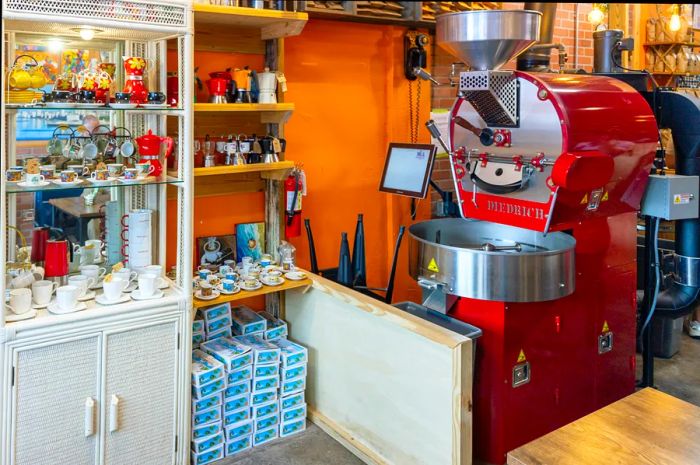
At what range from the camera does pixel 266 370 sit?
308 centimetres

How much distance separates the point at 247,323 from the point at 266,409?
1.43 feet

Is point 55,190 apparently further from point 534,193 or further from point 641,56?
point 641,56

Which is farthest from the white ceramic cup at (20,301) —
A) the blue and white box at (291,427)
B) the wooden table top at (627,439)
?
the wooden table top at (627,439)

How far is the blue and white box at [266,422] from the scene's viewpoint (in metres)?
3.08

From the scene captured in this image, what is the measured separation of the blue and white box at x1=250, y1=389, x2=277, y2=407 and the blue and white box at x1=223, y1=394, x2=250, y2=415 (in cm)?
2

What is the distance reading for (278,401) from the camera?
3135mm

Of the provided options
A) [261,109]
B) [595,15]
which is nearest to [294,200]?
[261,109]

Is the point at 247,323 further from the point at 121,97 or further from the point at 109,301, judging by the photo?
the point at 121,97

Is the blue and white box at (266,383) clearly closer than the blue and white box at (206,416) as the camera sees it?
No

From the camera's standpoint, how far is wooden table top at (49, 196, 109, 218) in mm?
2752

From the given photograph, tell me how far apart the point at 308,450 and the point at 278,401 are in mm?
269

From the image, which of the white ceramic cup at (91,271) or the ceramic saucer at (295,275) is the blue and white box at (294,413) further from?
the white ceramic cup at (91,271)

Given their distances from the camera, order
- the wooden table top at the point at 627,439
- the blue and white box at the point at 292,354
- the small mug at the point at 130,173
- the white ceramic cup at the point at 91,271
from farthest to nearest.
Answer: the blue and white box at the point at 292,354
the white ceramic cup at the point at 91,271
the small mug at the point at 130,173
the wooden table top at the point at 627,439

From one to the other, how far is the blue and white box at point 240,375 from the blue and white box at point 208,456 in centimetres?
29
